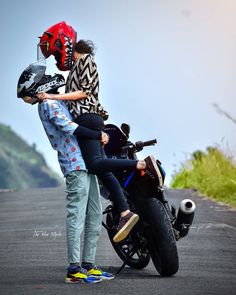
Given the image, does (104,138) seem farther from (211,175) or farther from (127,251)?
(211,175)

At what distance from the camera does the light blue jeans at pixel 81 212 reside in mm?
8812

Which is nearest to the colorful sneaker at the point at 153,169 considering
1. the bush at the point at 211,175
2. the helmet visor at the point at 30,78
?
the helmet visor at the point at 30,78

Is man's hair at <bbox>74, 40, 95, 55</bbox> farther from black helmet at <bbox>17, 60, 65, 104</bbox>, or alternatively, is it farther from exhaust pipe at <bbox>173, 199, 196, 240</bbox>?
exhaust pipe at <bbox>173, 199, 196, 240</bbox>

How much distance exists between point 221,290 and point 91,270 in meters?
1.18

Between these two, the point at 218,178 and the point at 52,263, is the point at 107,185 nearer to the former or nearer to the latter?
the point at 52,263

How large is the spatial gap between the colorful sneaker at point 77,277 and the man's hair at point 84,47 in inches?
67.1

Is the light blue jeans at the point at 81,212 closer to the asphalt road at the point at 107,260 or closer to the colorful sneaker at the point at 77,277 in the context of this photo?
the colorful sneaker at the point at 77,277

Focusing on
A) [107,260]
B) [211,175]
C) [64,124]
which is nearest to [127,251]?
[107,260]

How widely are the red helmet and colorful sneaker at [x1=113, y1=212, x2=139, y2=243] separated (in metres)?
1.31

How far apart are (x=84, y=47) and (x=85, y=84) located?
320 millimetres

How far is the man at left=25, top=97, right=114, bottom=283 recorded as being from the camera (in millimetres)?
8781

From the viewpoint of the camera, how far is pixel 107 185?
8.98 meters

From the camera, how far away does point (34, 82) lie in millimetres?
8867

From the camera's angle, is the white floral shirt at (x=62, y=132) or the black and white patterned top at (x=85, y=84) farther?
the black and white patterned top at (x=85, y=84)
